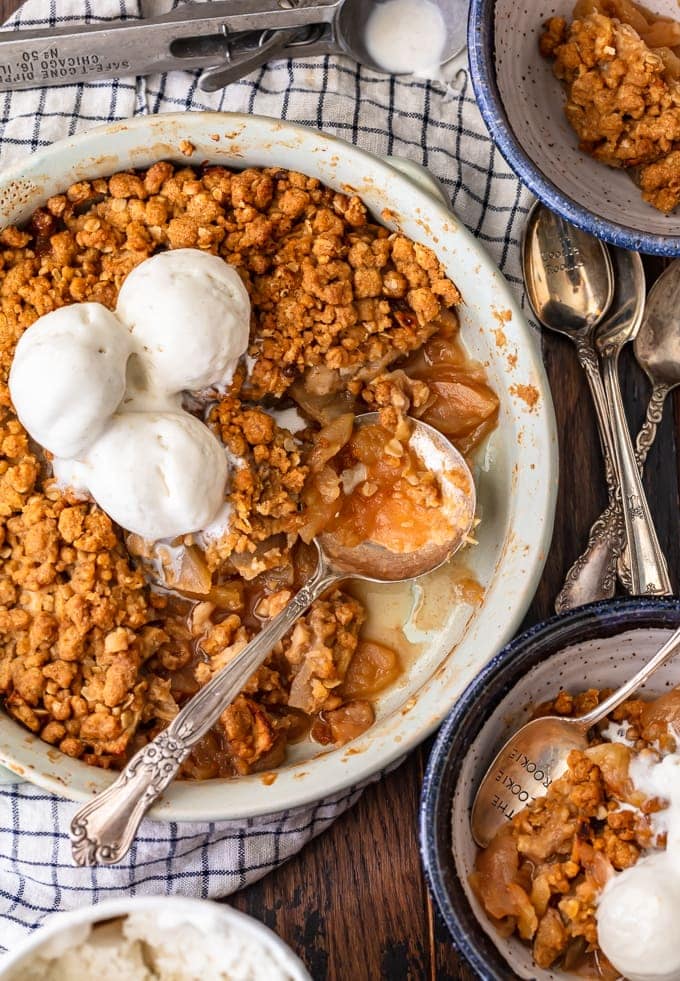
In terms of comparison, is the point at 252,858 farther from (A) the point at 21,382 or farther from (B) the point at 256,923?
(A) the point at 21,382

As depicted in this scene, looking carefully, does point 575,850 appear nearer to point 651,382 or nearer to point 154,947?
point 154,947

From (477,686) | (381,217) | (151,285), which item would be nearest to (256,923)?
(477,686)

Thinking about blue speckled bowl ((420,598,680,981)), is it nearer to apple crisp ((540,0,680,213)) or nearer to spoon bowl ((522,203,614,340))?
spoon bowl ((522,203,614,340))

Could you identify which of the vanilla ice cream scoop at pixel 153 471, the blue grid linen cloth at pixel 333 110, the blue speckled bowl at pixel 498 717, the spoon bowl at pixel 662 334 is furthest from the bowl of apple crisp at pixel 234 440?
the spoon bowl at pixel 662 334

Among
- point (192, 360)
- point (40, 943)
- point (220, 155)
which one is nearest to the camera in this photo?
point (40, 943)

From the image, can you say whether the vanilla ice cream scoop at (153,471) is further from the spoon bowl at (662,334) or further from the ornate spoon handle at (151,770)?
the spoon bowl at (662,334)

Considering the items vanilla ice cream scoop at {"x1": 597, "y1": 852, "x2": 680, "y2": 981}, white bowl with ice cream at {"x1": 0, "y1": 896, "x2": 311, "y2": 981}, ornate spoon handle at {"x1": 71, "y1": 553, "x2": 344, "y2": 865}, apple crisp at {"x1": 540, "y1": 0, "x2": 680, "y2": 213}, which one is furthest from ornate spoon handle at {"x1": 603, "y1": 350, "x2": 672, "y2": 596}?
white bowl with ice cream at {"x1": 0, "y1": 896, "x2": 311, "y2": 981}
